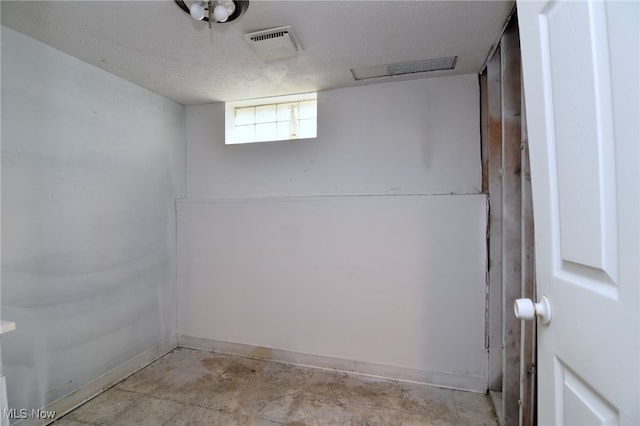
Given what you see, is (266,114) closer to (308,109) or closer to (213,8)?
(308,109)

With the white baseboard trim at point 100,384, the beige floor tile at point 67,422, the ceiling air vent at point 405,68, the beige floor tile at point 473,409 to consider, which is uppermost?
the ceiling air vent at point 405,68

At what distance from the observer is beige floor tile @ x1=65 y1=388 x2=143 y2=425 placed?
74.2 inches

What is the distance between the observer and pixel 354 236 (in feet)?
8.05

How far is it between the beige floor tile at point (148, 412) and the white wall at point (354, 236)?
2.55 ft

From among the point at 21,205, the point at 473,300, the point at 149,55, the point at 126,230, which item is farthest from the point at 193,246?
the point at 473,300

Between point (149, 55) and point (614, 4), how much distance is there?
2330mm

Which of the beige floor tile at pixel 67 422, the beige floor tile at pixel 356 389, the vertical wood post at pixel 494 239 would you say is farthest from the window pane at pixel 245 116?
the beige floor tile at pixel 67 422

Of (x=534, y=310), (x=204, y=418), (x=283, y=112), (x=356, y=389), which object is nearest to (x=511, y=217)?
(x=534, y=310)

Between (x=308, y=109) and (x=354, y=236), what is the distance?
127cm

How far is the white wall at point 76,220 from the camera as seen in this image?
1.71 m

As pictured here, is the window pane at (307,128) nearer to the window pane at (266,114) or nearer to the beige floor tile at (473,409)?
the window pane at (266,114)

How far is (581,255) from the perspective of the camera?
A: 70 centimetres

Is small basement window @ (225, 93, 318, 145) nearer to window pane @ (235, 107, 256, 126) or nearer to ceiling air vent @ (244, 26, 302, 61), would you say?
window pane @ (235, 107, 256, 126)

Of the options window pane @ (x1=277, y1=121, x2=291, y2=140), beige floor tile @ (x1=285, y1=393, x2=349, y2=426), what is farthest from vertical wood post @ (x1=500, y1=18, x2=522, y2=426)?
window pane @ (x1=277, y1=121, x2=291, y2=140)
